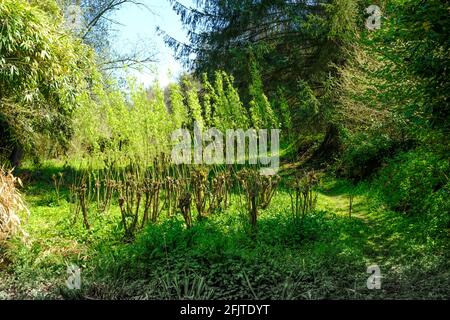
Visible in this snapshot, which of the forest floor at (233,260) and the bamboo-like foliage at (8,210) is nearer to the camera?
the forest floor at (233,260)

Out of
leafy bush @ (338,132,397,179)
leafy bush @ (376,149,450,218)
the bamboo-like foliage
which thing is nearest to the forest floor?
the bamboo-like foliage

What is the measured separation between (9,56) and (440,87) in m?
6.25

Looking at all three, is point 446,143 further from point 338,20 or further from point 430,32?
point 338,20

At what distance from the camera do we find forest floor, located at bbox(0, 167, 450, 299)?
4.42m

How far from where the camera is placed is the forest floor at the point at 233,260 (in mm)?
4422

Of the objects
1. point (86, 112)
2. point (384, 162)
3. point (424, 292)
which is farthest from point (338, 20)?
point (424, 292)

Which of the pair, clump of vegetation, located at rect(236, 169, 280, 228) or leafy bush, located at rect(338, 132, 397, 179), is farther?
leafy bush, located at rect(338, 132, 397, 179)

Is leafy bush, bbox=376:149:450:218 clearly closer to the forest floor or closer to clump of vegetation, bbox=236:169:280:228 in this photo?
the forest floor

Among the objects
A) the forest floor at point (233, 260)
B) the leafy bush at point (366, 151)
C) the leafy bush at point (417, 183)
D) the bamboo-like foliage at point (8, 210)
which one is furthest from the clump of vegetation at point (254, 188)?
the leafy bush at point (366, 151)

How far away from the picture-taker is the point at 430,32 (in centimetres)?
468

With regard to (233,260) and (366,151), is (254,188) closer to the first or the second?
(233,260)

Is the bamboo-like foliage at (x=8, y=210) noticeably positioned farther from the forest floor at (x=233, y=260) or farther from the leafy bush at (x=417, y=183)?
the leafy bush at (x=417, y=183)
